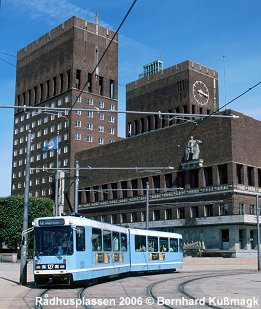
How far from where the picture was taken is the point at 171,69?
123 meters

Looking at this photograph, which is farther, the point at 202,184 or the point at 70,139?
the point at 70,139

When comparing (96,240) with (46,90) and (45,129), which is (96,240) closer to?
(45,129)

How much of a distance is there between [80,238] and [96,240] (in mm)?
1773

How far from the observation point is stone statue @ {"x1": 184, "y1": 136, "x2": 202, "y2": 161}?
76.2 meters

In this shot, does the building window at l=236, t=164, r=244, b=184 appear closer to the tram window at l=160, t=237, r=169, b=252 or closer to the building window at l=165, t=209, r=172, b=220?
the building window at l=165, t=209, r=172, b=220

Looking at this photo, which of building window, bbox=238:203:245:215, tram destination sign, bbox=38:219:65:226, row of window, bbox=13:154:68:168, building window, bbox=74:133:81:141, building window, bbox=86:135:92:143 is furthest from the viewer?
building window, bbox=86:135:92:143

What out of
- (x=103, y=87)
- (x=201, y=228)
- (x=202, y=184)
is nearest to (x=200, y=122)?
(x=202, y=184)

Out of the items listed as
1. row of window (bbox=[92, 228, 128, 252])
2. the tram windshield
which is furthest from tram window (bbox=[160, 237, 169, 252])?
the tram windshield

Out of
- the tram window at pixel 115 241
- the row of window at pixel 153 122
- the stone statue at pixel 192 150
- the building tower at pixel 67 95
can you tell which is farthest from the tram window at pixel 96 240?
the row of window at pixel 153 122

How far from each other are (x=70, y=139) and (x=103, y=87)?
17173mm

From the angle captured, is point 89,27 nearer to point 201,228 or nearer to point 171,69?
point 171,69

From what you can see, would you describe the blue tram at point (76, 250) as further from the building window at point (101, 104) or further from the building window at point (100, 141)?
the building window at point (101, 104)

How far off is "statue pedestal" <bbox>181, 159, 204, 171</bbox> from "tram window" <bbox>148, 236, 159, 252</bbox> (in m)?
43.6

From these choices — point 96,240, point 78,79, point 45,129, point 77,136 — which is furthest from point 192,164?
point 96,240
